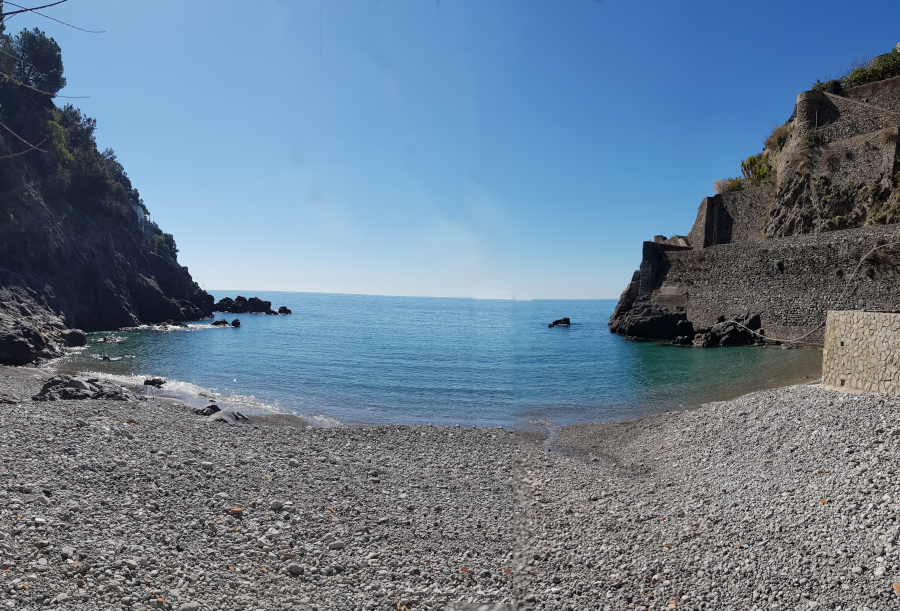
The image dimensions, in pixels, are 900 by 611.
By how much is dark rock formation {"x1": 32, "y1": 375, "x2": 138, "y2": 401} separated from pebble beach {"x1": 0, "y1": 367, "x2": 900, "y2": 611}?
327 centimetres

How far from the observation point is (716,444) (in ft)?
24.0

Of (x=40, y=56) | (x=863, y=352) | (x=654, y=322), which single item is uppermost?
(x=40, y=56)

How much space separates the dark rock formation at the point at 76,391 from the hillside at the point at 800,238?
71.1 feet

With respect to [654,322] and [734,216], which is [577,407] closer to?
[654,322]

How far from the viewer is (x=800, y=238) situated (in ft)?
66.6

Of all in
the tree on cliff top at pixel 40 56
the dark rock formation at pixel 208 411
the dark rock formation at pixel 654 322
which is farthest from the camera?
the tree on cliff top at pixel 40 56

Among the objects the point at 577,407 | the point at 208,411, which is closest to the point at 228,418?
the point at 208,411

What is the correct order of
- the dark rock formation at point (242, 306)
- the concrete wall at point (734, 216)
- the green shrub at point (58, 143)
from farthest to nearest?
1. the dark rock formation at point (242, 306)
2. the green shrub at point (58, 143)
3. the concrete wall at point (734, 216)

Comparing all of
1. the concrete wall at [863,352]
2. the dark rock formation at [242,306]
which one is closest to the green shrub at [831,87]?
the concrete wall at [863,352]

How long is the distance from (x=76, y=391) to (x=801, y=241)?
24251 millimetres

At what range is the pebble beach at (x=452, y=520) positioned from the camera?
3.16 metres

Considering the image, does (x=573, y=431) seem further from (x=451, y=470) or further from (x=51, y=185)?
(x=51, y=185)

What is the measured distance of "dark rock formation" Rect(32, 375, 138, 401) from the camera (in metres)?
10.6

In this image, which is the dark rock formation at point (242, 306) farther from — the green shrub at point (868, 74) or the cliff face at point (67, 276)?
the green shrub at point (868, 74)
